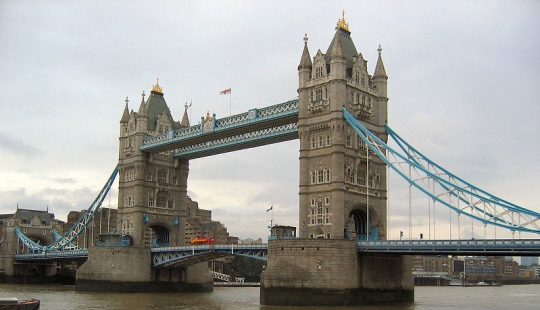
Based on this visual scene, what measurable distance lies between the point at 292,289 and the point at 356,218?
500 inches

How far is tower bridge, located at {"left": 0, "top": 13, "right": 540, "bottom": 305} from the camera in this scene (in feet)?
182

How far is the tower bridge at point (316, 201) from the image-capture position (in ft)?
182

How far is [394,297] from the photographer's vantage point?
200 ft

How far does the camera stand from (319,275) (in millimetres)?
55469

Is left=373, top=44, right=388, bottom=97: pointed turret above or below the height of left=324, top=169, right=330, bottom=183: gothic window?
above

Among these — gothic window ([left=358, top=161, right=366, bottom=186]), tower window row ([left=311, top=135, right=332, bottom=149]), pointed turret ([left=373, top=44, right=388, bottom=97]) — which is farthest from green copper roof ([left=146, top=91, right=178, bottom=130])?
gothic window ([left=358, top=161, right=366, bottom=186])

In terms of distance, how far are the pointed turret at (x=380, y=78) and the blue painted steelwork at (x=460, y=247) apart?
55.8 feet

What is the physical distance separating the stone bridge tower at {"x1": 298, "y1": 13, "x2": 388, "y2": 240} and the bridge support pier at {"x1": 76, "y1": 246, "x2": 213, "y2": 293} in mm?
25289

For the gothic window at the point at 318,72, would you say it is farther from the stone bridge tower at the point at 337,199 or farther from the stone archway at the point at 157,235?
the stone archway at the point at 157,235

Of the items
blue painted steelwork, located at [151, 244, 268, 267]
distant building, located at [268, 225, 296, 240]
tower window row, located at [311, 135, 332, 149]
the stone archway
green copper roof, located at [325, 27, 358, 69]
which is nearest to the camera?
distant building, located at [268, 225, 296, 240]

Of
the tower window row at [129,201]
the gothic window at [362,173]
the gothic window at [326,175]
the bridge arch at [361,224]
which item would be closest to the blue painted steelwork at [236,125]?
the tower window row at [129,201]

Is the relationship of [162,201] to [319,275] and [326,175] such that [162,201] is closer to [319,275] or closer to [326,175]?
[326,175]

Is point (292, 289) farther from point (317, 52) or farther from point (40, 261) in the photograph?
point (40, 261)

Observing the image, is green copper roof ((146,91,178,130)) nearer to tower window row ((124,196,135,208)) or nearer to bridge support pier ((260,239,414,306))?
tower window row ((124,196,135,208))
